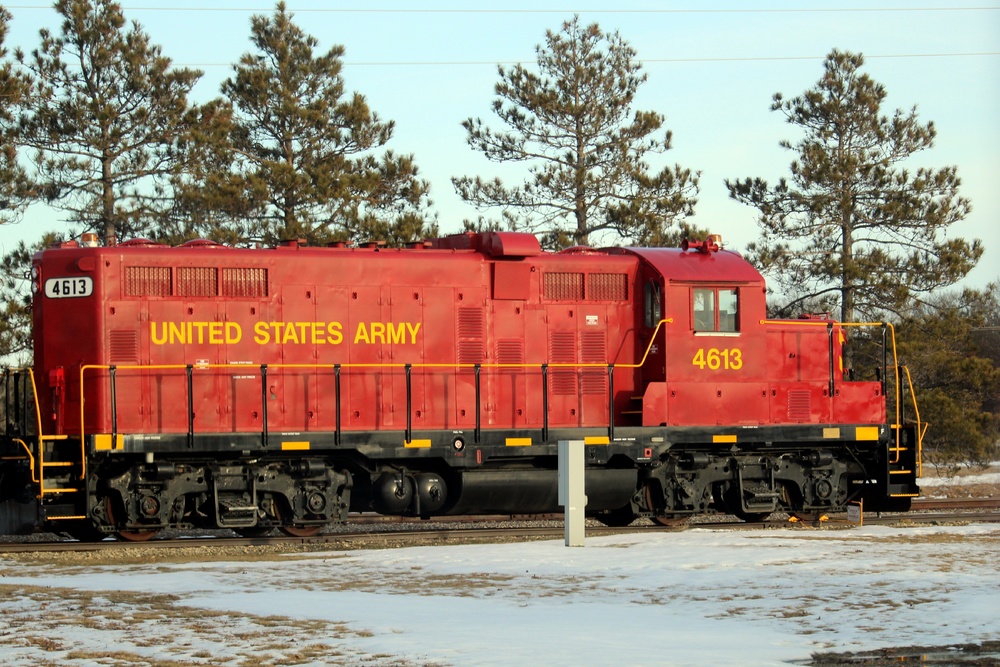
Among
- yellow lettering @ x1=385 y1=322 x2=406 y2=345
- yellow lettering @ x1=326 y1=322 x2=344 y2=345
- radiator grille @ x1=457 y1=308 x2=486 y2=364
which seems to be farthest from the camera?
radiator grille @ x1=457 y1=308 x2=486 y2=364

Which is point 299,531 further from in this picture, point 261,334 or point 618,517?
point 618,517

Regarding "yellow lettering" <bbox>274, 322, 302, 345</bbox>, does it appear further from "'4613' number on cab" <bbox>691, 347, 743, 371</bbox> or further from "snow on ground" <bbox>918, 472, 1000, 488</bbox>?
"snow on ground" <bbox>918, 472, 1000, 488</bbox>

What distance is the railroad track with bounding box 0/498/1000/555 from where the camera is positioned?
15.2 meters

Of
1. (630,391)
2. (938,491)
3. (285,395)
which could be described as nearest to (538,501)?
(630,391)

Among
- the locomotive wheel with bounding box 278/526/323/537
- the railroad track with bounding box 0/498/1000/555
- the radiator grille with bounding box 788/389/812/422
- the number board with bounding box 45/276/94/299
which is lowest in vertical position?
the railroad track with bounding box 0/498/1000/555

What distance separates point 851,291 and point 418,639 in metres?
23.2

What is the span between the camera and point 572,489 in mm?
15094

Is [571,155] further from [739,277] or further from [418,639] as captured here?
[418,639]

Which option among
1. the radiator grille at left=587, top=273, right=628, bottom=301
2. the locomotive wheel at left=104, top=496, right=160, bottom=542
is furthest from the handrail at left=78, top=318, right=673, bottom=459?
the locomotive wheel at left=104, top=496, right=160, bottom=542

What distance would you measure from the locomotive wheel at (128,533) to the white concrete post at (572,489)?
16.8 ft

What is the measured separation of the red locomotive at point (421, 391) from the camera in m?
15.4

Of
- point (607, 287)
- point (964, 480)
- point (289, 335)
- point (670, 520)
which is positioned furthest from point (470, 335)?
point (964, 480)

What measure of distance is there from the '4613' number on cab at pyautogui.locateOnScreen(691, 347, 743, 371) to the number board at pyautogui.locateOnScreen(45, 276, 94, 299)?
26.8ft

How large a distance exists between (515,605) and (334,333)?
22.4ft
